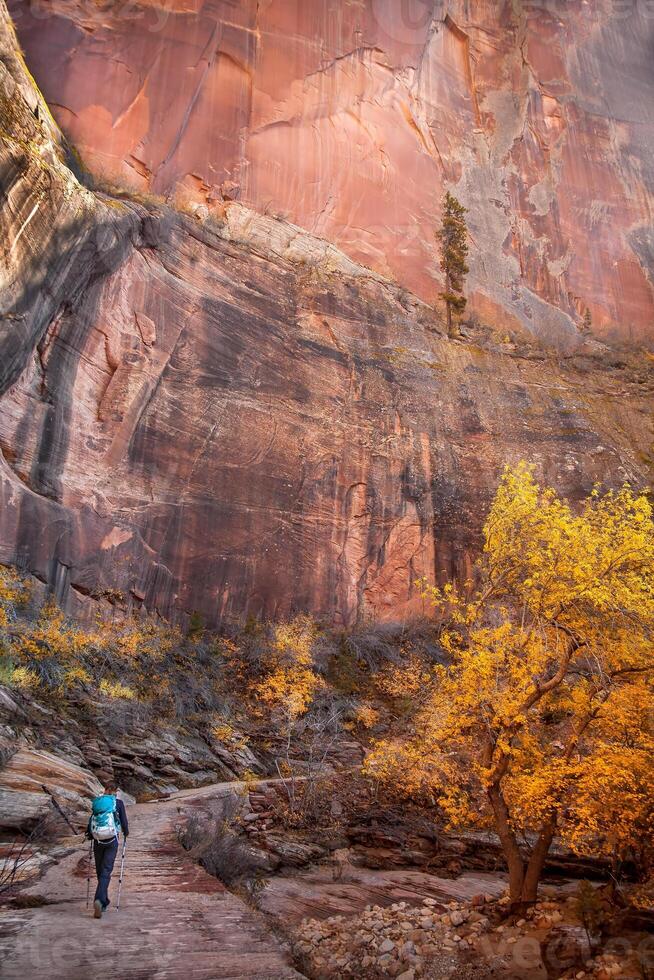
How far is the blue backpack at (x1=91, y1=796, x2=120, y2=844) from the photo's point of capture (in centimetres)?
644

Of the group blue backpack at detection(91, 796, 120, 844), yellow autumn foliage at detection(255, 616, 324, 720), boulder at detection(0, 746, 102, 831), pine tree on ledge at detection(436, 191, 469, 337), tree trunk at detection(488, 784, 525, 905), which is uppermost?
pine tree on ledge at detection(436, 191, 469, 337)

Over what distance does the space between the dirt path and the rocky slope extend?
642 inches

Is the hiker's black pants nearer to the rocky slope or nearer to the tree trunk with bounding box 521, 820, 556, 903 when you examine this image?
the tree trunk with bounding box 521, 820, 556, 903

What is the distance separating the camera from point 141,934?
5.66 m

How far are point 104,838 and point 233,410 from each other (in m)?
23.7

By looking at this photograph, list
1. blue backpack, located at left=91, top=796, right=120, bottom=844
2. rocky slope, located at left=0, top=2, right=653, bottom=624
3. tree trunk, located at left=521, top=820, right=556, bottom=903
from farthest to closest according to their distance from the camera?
1. rocky slope, located at left=0, top=2, right=653, bottom=624
2. tree trunk, located at left=521, top=820, right=556, bottom=903
3. blue backpack, located at left=91, top=796, right=120, bottom=844

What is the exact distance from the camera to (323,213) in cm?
3981

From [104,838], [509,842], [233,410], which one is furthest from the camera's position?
[233,410]

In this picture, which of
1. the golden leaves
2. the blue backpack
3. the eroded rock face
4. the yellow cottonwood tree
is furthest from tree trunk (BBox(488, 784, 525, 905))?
the eroded rock face

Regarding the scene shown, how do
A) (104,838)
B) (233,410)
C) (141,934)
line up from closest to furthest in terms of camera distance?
1. (141,934)
2. (104,838)
3. (233,410)

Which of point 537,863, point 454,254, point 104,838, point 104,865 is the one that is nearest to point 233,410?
point 454,254

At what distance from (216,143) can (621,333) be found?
32.4 meters

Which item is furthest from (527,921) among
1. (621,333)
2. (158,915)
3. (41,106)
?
(621,333)

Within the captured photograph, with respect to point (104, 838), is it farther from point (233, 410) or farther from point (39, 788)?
point (233, 410)
